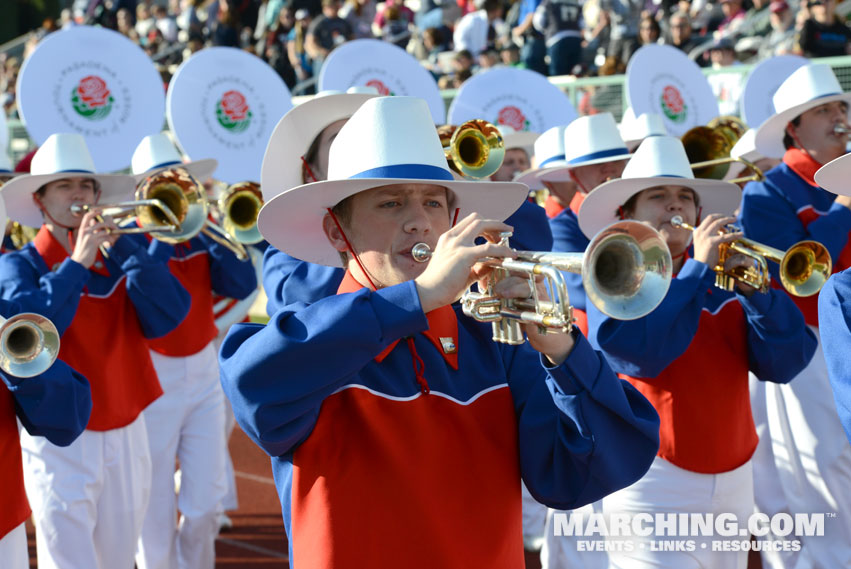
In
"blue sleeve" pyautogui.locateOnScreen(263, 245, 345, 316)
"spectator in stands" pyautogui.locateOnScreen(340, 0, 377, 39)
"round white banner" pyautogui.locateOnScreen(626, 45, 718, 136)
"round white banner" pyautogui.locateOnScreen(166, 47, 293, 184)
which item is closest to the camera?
"blue sleeve" pyautogui.locateOnScreen(263, 245, 345, 316)

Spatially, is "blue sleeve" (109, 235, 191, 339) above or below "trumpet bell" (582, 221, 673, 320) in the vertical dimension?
below

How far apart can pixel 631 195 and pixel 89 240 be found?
2273 mm

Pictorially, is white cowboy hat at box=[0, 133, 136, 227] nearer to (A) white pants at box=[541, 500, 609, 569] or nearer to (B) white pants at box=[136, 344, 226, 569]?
(B) white pants at box=[136, 344, 226, 569]

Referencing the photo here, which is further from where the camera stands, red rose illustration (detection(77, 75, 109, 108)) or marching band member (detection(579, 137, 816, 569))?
red rose illustration (detection(77, 75, 109, 108))

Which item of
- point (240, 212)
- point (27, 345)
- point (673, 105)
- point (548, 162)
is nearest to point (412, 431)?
point (27, 345)

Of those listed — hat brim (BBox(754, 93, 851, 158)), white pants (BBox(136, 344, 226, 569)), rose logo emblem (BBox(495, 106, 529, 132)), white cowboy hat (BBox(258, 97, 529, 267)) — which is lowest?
white pants (BBox(136, 344, 226, 569))

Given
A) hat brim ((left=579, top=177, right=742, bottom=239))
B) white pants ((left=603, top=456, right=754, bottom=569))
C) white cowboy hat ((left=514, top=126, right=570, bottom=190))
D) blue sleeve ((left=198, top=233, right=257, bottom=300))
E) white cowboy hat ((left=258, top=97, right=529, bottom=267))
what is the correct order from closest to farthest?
white cowboy hat ((left=258, top=97, right=529, bottom=267)) < white pants ((left=603, top=456, right=754, bottom=569)) < hat brim ((left=579, top=177, right=742, bottom=239)) < white cowboy hat ((left=514, top=126, right=570, bottom=190)) < blue sleeve ((left=198, top=233, right=257, bottom=300))

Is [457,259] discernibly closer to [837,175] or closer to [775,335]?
[837,175]

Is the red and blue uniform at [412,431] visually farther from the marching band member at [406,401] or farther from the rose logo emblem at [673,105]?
the rose logo emblem at [673,105]

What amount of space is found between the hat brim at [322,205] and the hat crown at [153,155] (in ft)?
12.5

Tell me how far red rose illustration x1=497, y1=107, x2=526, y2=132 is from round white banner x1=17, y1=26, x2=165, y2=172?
2428 mm

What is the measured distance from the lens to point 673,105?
309 inches

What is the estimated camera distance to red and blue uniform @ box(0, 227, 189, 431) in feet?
14.5

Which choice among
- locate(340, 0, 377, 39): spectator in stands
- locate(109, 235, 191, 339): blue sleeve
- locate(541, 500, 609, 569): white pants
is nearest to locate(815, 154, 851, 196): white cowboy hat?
locate(541, 500, 609, 569): white pants
